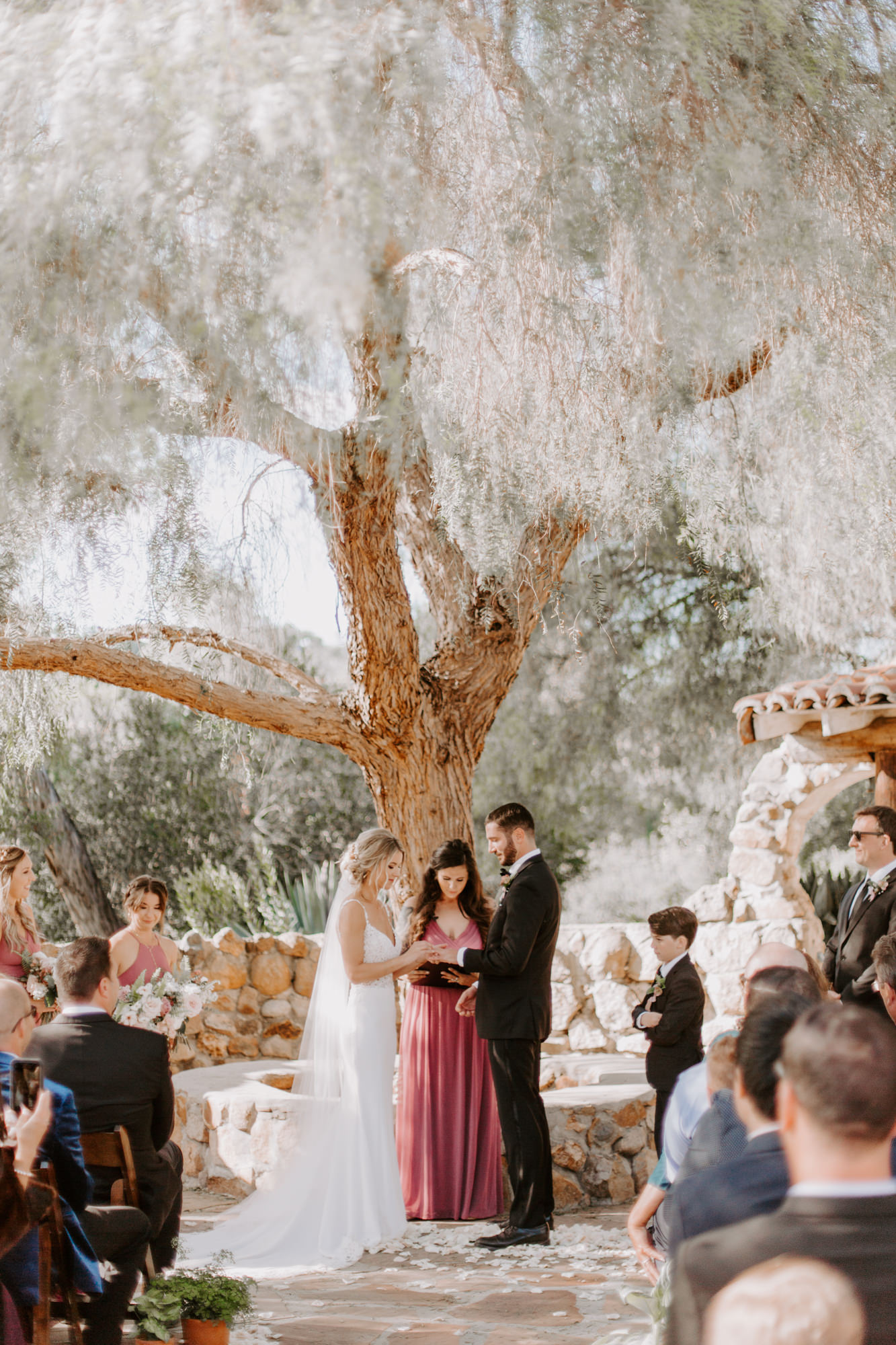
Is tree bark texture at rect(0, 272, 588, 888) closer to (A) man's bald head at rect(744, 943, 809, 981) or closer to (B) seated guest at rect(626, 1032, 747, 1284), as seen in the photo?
(A) man's bald head at rect(744, 943, 809, 981)

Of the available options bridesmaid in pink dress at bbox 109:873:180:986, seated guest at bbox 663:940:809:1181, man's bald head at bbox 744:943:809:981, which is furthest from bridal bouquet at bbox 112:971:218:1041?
man's bald head at bbox 744:943:809:981

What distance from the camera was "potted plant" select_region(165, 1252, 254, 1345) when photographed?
138 inches

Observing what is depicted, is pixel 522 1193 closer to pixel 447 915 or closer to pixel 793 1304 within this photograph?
pixel 447 915

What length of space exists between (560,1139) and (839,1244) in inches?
188

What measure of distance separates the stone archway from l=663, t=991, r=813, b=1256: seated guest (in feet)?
26.7

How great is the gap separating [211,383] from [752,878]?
7332 millimetres

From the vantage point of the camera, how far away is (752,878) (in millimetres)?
10117

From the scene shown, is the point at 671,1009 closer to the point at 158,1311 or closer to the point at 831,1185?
the point at 158,1311

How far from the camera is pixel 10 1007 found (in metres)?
3.26

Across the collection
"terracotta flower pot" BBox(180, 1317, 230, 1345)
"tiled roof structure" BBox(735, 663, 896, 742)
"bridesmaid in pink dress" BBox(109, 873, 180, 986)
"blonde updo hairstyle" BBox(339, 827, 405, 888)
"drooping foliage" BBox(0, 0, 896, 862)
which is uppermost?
"drooping foliage" BBox(0, 0, 896, 862)

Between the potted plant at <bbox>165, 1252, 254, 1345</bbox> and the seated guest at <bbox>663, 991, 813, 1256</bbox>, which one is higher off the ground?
the seated guest at <bbox>663, 991, 813, 1256</bbox>

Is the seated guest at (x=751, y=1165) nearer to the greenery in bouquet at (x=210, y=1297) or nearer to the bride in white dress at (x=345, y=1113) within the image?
the greenery in bouquet at (x=210, y=1297)

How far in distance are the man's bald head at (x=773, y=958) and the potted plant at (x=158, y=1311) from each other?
6.43ft

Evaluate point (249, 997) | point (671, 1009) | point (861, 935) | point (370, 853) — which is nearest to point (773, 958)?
point (671, 1009)
